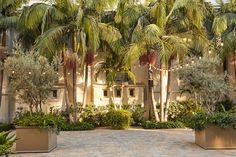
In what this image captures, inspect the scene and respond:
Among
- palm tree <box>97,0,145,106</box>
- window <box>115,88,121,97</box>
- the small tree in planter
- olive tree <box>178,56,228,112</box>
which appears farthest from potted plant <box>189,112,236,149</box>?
window <box>115,88,121,97</box>

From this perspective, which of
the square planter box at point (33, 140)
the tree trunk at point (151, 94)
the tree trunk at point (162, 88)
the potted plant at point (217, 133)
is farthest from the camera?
the tree trunk at point (151, 94)

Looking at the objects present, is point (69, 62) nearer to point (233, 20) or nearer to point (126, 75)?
point (126, 75)

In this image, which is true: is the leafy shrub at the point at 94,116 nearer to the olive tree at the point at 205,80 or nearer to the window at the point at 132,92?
the window at the point at 132,92

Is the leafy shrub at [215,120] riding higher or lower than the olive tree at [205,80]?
lower

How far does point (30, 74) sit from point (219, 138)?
715cm

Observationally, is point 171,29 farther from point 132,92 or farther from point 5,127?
point 5,127

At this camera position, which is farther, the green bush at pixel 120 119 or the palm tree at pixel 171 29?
the green bush at pixel 120 119

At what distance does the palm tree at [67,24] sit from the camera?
18188 millimetres

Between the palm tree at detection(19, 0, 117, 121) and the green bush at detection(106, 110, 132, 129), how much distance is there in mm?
3267

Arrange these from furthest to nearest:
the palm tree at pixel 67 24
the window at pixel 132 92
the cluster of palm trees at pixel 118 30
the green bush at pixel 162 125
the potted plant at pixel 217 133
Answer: the window at pixel 132 92
the green bush at pixel 162 125
the cluster of palm trees at pixel 118 30
the palm tree at pixel 67 24
the potted plant at pixel 217 133

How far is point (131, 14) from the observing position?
64.7 feet

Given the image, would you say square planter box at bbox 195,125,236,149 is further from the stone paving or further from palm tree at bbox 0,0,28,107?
palm tree at bbox 0,0,28,107

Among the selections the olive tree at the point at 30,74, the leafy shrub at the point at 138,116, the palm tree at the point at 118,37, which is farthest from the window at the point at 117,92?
the olive tree at the point at 30,74

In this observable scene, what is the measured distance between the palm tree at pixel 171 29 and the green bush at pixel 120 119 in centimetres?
207
